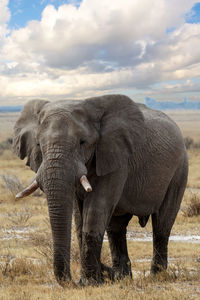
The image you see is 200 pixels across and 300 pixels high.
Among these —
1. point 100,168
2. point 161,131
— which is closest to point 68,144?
point 100,168

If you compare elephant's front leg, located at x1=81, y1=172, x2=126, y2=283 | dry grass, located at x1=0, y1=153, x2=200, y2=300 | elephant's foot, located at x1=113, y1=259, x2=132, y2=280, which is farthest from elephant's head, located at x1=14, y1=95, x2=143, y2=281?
elephant's foot, located at x1=113, y1=259, x2=132, y2=280

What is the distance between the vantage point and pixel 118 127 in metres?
5.52

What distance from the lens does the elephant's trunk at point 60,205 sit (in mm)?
4715

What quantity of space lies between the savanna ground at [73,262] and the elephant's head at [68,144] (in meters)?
0.66

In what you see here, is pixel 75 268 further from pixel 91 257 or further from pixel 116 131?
pixel 116 131

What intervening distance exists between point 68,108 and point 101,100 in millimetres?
579

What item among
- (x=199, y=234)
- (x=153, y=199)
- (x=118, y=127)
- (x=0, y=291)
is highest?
(x=118, y=127)

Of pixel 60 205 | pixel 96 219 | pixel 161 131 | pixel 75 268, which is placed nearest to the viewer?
pixel 60 205

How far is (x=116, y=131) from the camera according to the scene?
18.0ft

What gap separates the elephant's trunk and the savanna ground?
38 centimetres

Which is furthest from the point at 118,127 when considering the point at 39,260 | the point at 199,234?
the point at 199,234

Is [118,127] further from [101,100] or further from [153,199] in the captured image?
[153,199]

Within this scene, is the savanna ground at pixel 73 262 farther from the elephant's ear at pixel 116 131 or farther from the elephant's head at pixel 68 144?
the elephant's ear at pixel 116 131

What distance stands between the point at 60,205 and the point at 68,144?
2.06ft
